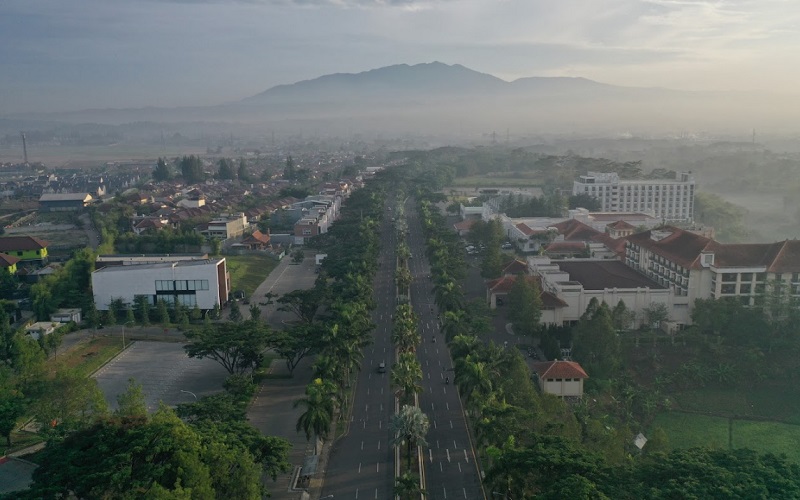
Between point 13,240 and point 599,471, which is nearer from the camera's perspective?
point 599,471

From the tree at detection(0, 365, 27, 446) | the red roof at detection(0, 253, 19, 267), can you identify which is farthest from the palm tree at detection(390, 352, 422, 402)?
the red roof at detection(0, 253, 19, 267)

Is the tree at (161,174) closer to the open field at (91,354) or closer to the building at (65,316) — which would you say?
the building at (65,316)

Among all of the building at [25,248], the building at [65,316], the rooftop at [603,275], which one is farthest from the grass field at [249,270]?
the rooftop at [603,275]

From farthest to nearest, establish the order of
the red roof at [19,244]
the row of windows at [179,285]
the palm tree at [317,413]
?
the red roof at [19,244], the row of windows at [179,285], the palm tree at [317,413]

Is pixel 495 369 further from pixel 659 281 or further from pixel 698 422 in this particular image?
pixel 659 281

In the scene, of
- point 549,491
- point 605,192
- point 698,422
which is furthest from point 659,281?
point 605,192

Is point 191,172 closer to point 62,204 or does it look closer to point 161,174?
point 161,174

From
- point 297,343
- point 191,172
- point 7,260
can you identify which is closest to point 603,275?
point 297,343
